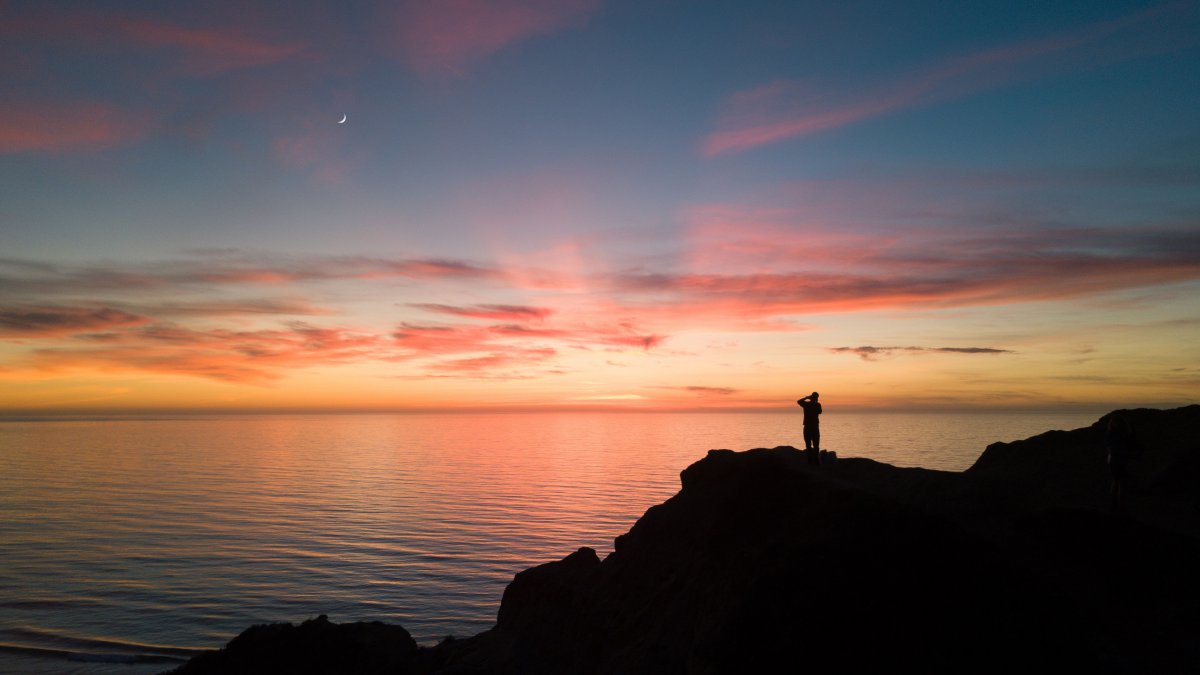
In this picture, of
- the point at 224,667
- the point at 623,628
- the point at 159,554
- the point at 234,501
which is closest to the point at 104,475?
the point at 234,501

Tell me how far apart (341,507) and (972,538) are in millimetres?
67304

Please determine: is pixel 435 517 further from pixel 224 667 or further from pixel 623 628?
pixel 623 628

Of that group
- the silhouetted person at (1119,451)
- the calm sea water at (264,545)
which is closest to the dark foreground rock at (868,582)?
the silhouetted person at (1119,451)

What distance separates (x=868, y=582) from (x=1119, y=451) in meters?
9.19

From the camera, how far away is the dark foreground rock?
44.8 ft

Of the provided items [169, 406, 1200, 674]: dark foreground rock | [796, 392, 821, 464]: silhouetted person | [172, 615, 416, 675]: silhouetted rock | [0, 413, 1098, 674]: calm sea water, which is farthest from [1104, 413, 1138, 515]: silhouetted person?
[0, 413, 1098, 674]: calm sea water

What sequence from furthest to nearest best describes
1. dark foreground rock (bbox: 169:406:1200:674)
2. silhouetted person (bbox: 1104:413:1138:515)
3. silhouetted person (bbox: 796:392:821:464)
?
silhouetted person (bbox: 796:392:821:464), silhouetted person (bbox: 1104:413:1138:515), dark foreground rock (bbox: 169:406:1200:674)

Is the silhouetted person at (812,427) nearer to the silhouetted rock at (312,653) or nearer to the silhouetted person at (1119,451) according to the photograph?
the silhouetted person at (1119,451)

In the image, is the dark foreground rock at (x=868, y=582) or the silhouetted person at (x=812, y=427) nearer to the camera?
the dark foreground rock at (x=868, y=582)

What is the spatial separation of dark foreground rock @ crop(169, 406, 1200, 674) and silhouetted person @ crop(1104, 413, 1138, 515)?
0.60 m

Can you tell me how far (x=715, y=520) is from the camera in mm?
20578

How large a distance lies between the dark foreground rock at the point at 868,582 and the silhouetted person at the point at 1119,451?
23.7 inches

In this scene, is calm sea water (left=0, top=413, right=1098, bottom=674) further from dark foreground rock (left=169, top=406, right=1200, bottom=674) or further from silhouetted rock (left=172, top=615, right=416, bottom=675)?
dark foreground rock (left=169, top=406, right=1200, bottom=674)

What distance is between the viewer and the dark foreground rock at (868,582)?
13.7m
